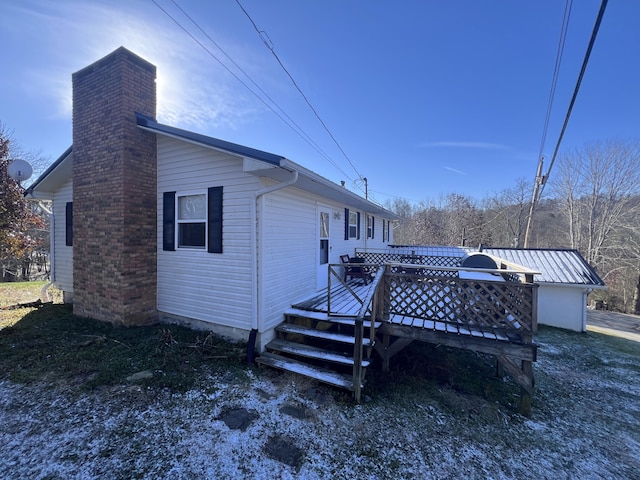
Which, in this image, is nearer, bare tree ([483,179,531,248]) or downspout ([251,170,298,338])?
downspout ([251,170,298,338])

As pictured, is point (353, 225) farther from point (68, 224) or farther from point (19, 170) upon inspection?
point (19, 170)

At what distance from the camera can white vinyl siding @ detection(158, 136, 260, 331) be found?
15.1 ft

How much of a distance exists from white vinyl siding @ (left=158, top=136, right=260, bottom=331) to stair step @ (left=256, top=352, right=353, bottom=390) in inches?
27.0

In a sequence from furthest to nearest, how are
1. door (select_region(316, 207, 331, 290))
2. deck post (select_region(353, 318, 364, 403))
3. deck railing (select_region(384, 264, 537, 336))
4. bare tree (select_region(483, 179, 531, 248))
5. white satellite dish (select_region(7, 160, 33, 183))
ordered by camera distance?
bare tree (select_region(483, 179, 531, 248)) → door (select_region(316, 207, 331, 290)) → white satellite dish (select_region(7, 160, 33, 183)) → deck railing (select_region(384, 264, 537, 336)) → deck post (select_region(353, 318, 364, 403))

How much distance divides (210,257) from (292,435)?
130 inches

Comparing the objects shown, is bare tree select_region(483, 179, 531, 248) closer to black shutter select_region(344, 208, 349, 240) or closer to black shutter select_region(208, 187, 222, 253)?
black shutter select_region(344, 208, 349, 240)

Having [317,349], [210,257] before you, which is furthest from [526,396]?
[210,257]

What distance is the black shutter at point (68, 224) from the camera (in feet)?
23.1

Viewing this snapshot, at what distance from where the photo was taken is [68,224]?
707 cm

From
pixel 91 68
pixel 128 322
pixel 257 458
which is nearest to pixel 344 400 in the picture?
pixel 257 458

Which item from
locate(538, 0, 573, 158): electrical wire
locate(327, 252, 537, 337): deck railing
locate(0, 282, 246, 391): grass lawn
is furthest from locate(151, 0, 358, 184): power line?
locate(538, 0, 573, 158): electrical wire

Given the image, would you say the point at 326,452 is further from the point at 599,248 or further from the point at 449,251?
the point at 599,248

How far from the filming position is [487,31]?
761 cm

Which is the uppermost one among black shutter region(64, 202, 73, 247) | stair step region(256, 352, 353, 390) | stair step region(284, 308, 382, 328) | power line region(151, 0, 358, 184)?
power line region(151, 0, 358, 184)
